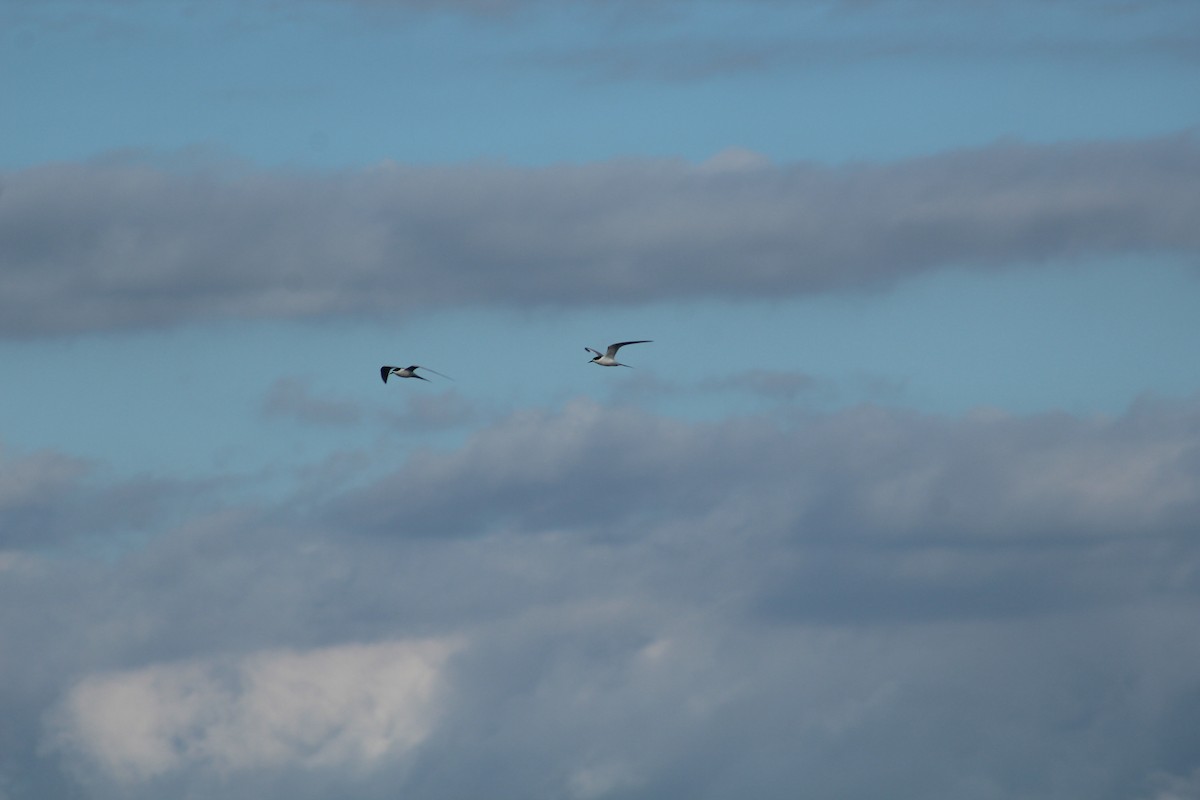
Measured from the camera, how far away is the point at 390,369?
160125 mm

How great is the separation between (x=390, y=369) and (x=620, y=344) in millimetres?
25226

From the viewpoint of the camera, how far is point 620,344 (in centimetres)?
16675
